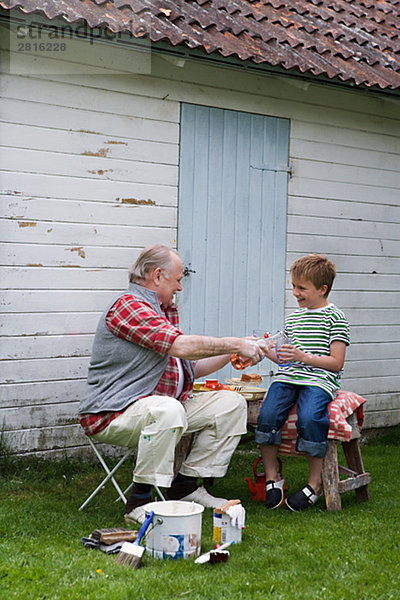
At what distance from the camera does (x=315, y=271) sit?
5180 mm

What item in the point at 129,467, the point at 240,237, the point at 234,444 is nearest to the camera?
the point at 234,444

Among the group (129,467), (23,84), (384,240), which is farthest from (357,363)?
(23,84)

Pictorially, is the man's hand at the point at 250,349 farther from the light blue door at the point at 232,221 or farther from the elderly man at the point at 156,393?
the light blue door at the point at 232,221

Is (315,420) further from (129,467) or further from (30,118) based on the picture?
(30,118)

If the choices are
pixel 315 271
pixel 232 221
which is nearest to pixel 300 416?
pixel 315 271

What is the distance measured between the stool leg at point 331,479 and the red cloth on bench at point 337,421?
93 millimetres

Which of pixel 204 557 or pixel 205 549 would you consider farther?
pixel 205 549

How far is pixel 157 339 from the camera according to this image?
4441 millimetres

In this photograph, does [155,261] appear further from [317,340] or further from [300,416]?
[300,416]

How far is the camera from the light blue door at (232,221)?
6.50 meters

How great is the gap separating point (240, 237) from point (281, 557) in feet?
10.8

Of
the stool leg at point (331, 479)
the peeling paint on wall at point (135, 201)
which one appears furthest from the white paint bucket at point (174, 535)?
the peeling paint on wall at point (135, 201)

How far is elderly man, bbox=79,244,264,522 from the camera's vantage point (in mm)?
4375

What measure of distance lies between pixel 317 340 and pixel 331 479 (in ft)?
2.92
